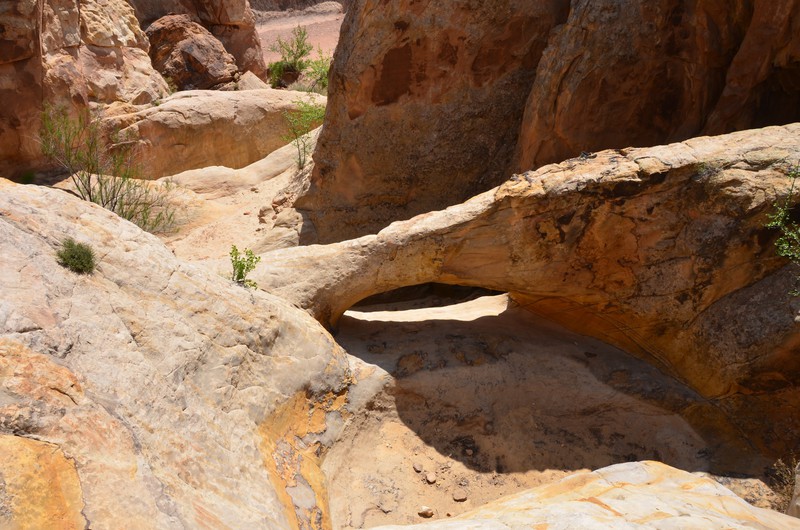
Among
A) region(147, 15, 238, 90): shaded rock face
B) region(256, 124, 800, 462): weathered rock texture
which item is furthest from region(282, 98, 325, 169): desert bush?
region(256, 124, 800, 462): weathered rock texture

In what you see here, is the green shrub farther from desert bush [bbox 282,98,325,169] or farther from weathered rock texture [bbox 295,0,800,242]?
desert bush [bbox 282,98,325,169]

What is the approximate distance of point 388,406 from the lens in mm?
6613

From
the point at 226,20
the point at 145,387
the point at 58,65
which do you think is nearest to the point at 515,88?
the point at 145,387

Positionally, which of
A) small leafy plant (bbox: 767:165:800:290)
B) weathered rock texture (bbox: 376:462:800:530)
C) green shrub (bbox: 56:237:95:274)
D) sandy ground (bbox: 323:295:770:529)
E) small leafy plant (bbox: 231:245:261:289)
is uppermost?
small leafy plant (bbox: 767:165:800:290)

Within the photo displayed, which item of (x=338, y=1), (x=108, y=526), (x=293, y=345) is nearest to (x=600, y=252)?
(x=293, y=345)

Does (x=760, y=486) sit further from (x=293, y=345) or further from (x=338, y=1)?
(x=338, y=1)

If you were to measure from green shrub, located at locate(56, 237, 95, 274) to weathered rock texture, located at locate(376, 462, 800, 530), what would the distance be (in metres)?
2.82

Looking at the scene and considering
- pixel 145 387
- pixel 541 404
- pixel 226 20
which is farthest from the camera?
pixel 226 20

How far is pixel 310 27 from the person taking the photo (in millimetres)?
32531

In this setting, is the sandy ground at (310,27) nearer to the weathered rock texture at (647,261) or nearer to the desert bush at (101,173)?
the desert bush at (101,173)

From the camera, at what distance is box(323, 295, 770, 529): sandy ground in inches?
237

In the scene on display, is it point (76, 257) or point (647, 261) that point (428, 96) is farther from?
point (76, 257)

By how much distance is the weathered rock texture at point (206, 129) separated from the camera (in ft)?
48.9

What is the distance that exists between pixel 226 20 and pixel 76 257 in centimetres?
2070
